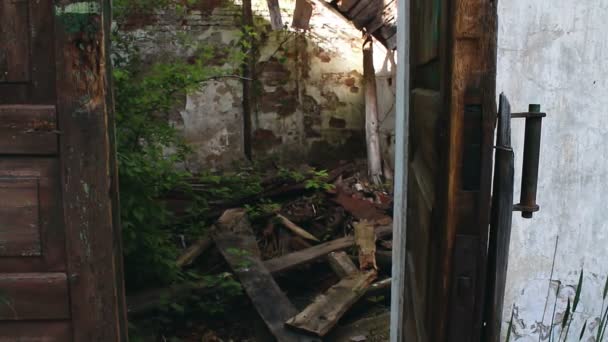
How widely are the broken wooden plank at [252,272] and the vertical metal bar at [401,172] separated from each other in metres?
1.37

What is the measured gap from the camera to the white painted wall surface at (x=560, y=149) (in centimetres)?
214

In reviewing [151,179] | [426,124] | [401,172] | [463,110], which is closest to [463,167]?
[463,110]

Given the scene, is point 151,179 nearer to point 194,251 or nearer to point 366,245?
point 194,251

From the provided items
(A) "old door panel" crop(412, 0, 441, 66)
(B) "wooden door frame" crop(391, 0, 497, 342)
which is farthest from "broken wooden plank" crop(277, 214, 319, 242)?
(B) "wooden door frame" crop(391, 0, 497, 342)

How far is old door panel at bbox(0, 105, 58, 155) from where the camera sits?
138 cm

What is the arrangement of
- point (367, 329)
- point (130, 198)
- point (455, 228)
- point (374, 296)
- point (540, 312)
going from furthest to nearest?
point (374, 296), point (367, 329), point (130, 198), point (540, 312), point (455, 228)

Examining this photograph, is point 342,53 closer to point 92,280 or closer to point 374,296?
point 374,296

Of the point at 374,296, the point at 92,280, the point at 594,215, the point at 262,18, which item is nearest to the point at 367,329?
the point at 374,296

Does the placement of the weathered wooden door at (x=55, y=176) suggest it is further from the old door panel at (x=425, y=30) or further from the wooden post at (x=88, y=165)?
the old door panel at (x=425, y=30)

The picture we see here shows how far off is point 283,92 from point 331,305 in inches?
197

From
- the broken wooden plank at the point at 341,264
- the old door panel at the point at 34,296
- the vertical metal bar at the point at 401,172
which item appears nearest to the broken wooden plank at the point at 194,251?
the broken wooden plank at the point at 341,264

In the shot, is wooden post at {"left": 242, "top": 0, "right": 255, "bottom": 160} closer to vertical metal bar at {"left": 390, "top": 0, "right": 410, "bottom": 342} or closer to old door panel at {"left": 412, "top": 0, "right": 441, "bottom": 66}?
vertical metal bar at {"left": 390, "top": 0, "right": 410, "bottom": 342}

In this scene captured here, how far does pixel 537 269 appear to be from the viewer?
2.27 m

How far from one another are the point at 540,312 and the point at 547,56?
3.36 ft
